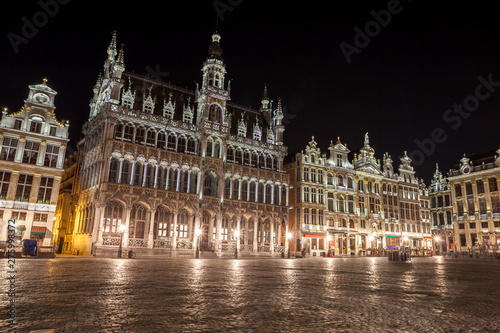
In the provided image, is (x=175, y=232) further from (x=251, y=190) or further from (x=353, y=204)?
(x=353, y=204)

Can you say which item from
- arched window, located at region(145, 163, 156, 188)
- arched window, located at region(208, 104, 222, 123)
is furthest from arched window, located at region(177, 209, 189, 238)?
arched window, located at region(208, 104, 222, 123)

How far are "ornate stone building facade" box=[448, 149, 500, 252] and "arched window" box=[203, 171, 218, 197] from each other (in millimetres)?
54874

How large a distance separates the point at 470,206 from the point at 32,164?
81.7 metres

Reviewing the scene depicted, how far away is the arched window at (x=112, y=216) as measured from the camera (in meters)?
40.5

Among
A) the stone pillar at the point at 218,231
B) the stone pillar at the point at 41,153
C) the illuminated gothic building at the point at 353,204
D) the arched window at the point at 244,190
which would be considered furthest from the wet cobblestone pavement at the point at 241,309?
the illuminated gothic building at the point at 353,204

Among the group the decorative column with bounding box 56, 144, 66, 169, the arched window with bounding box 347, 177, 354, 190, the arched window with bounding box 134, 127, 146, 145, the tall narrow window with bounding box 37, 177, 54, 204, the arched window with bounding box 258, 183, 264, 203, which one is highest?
the arched window with bounding box 134, 127, 146, 145

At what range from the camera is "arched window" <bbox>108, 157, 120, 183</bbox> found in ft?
137

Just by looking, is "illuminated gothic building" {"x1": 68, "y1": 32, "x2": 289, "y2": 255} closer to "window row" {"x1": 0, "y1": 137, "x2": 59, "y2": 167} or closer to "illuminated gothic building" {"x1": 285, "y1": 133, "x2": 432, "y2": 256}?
"window row" {"x1": 0, "y1": 137, "x2": 59, "y2": 167}

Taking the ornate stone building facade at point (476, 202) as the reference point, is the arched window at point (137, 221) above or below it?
below

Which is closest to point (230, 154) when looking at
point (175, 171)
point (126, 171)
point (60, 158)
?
point (175, 171)

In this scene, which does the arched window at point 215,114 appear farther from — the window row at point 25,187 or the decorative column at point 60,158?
the window row at point 25,187

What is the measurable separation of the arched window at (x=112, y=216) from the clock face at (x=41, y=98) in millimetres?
15107

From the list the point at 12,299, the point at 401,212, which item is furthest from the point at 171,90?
the point at 401,212

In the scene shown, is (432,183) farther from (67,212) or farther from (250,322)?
(250,322)
